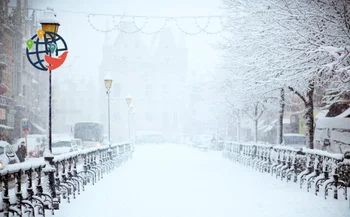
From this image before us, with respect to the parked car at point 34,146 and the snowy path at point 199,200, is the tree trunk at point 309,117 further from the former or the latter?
the parked car at point 34,146

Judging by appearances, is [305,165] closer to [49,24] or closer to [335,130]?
[335,130]

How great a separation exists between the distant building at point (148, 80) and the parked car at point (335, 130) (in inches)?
2108

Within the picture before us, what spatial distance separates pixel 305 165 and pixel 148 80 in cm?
6809

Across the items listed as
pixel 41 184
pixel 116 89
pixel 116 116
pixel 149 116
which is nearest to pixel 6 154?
pixel 41 184

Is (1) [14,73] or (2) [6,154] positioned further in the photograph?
(1) [14,73]

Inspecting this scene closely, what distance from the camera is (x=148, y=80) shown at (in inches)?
3216

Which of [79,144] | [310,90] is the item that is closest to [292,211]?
[310,90]

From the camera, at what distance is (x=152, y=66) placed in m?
81.6

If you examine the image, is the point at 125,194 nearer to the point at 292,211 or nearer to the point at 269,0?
the point at 292,211

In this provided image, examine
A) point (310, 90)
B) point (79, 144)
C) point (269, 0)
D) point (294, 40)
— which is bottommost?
point (79, 144)

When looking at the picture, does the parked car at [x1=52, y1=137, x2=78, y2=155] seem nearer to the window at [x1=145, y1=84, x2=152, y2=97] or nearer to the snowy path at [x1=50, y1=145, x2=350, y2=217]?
the snowy path at [x1=50, y1=145, x2=350, y2=217]

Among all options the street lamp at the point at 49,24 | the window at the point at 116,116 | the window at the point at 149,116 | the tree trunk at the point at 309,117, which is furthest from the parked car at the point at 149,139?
the street lamp at the point at 49,24

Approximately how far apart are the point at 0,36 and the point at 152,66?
158 feet

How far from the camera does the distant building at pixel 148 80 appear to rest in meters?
77.4
